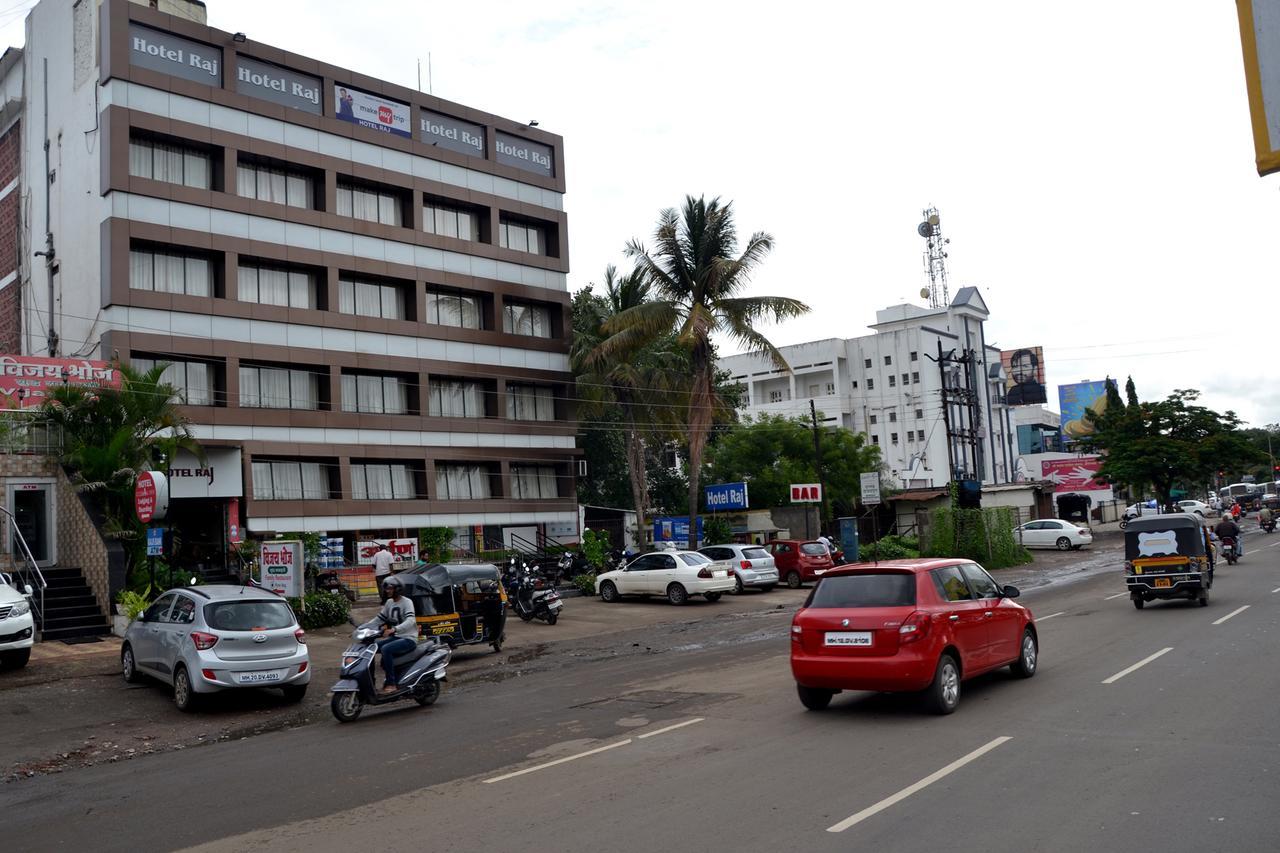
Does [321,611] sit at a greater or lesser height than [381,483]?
lesser

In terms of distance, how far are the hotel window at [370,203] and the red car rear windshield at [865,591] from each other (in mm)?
29704

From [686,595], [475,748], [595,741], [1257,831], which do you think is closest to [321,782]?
[475,748]

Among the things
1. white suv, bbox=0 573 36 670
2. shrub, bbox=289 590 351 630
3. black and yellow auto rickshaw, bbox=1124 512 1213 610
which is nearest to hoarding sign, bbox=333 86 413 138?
shrub, bbox=289 590 351 630

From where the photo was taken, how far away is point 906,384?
8994cm

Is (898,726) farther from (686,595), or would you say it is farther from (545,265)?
(545,265)

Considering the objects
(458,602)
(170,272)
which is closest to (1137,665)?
(458,602)

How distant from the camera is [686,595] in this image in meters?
28.6

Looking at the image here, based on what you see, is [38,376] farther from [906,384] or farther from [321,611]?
[906,384]

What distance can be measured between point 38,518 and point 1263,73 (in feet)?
84.5

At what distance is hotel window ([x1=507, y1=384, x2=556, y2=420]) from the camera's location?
40.7 metres

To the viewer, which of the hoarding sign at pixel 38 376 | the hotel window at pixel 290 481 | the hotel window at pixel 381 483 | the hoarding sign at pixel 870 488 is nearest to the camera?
the hoarding sign at pixel 38 376

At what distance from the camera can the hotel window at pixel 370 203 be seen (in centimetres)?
3631

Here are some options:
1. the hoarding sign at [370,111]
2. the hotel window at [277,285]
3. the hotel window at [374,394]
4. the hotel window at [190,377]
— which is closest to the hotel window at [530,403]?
the hotel window at [374,394]

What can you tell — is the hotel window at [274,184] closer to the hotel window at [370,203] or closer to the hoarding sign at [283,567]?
the hotel window at [370,203]
